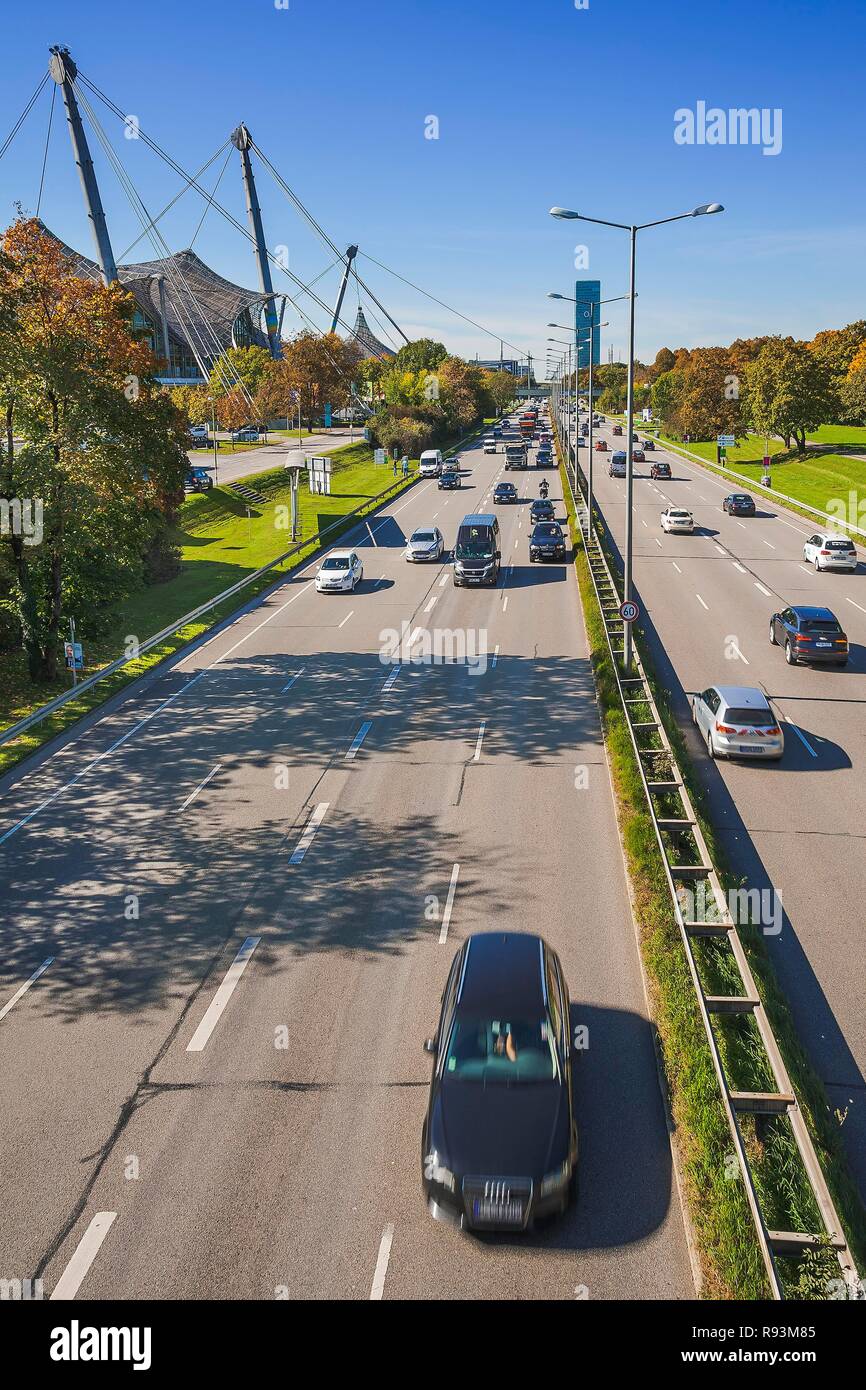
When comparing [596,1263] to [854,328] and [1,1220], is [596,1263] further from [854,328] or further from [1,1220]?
[854,328]

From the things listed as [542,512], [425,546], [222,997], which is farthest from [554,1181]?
[542,512]

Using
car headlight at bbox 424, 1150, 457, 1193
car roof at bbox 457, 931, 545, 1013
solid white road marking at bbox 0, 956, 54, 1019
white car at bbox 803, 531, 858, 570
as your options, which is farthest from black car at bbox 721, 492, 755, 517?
car headlight at bbox 424, 1150, 457, 1193

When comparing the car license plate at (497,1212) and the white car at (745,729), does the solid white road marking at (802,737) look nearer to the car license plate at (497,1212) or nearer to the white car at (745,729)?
the white car at (745,729)

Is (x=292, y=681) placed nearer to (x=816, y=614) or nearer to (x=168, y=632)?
(x=168, y=632)

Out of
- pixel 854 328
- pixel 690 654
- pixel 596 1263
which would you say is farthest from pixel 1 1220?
pixel 854 328

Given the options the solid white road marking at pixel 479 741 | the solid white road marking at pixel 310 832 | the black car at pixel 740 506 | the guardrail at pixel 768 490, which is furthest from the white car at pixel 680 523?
the solid white road marking at pixel 310 832
